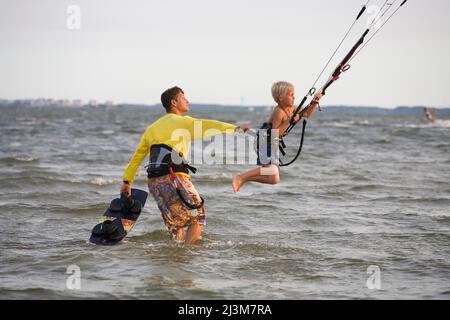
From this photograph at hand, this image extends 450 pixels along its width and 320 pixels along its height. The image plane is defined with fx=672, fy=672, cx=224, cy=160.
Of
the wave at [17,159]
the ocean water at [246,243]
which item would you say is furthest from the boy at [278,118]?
the wave at [17,159]

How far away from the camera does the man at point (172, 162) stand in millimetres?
7801

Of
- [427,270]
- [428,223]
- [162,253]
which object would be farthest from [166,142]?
[428,223]

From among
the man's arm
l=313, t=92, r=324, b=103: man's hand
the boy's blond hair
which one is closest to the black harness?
the man's arm

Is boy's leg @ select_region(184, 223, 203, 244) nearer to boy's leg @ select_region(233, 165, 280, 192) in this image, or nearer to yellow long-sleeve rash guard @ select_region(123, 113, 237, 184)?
boy's leg @ select_region(233, 165, 280, 192)

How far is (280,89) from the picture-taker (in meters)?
8.22

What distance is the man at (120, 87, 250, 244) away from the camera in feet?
25.6

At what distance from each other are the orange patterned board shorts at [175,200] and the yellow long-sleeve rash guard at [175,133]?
1.05 ft

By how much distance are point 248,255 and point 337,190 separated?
24.4ft

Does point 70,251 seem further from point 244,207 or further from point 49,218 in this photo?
point 244,207

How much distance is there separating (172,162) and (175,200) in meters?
0.48

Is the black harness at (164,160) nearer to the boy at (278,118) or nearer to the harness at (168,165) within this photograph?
the harness at (168,165)

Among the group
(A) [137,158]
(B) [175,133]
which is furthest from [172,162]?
(A) [137,158]

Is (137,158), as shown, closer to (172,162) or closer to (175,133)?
(172,162)
